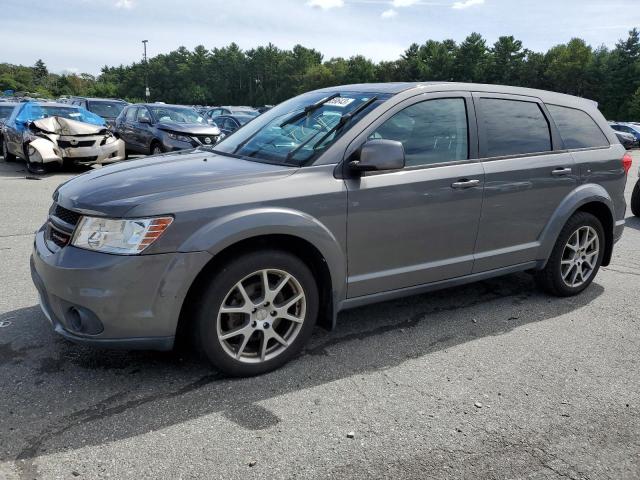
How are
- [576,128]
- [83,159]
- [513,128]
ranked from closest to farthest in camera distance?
[513,128]
[576,128]
[83,159]

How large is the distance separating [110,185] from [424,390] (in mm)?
2187

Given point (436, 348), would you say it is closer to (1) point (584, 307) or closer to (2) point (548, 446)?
(2) point (548, 446)

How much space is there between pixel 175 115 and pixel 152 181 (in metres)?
12.2

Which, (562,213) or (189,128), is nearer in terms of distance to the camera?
(562,213)

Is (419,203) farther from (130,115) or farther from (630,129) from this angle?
(630,129)

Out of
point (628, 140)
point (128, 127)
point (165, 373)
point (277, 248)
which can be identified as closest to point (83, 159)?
point (128, 127)

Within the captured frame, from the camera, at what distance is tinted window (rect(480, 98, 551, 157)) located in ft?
13.9

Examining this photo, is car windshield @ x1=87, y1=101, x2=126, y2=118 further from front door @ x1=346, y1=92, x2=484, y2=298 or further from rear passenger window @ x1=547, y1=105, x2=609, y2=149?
front door @ x1=346, y1=92, x2=484, y2=298

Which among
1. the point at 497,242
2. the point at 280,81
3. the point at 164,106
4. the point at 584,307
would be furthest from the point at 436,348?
the point at 280,81

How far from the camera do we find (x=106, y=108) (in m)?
18.3

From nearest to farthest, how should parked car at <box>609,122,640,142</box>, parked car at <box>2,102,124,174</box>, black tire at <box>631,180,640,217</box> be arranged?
1. black tire at <box>631,180,640,217</box>
2. parked car at <box>2,102,124,174</box>
3. parked car at <box>609,122,640,142</box>

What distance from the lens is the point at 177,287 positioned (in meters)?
2.96

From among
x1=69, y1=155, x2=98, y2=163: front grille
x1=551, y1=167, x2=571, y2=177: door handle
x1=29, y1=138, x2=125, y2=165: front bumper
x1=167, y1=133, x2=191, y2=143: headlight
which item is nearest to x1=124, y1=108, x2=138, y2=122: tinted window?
x1=167, y1=133, x2=191, y2=143: headlight

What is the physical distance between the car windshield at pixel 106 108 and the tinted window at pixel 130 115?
3191 mm
